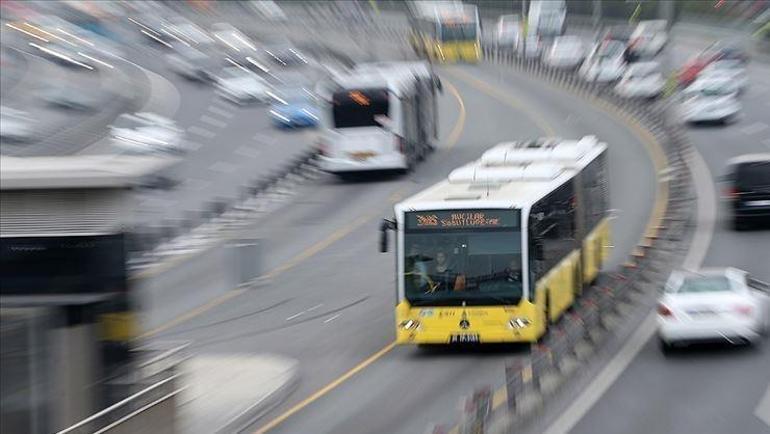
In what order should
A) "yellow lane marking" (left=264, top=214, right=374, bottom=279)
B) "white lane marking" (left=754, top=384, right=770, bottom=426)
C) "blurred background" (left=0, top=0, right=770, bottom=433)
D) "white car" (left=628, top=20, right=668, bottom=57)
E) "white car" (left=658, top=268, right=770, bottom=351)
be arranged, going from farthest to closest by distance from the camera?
"white car" (left=628, top=20, right=668, bottom=57) < "yellow lane marking" (left=264, top=214, right=374, bottom=279) < "white car" (left=658, top=268, right=770, bottom=351) < "white lane marking" (left=754, top=384, right=770, bottom=426) < "blurred background" (left=0, top=0, right=770, bottom=433)

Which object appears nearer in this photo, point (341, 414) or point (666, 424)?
point (666, 424)

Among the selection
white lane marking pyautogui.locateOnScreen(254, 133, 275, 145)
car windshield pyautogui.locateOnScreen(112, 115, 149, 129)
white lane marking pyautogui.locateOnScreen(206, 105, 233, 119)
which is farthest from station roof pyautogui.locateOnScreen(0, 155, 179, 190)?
white lane marking pyautogui.locateOnScreen(206, 105, 233, 119)

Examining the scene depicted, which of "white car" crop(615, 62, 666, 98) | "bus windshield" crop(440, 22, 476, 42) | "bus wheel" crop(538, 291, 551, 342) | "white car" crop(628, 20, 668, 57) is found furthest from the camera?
"white car" crop(628, 20, 668, 57)

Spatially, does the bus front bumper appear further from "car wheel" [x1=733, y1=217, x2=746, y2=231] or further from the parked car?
"car wheel" [x1=733, y1=217, x2=746, y2=231]

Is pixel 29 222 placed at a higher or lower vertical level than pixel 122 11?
lower

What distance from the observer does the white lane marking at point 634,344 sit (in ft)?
59.6

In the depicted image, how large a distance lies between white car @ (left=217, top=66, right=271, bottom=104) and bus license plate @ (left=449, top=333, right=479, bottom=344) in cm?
4524

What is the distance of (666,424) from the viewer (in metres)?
17.6

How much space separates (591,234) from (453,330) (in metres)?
7.39

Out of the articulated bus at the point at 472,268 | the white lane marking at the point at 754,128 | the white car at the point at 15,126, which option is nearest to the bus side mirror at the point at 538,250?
the articulated bus at the point at 472,268

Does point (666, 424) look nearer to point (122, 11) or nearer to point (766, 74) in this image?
point (766, 74)

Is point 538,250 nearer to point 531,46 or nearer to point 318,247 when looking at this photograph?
point 318,247

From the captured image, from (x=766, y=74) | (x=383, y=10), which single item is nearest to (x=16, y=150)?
(x=766, y=74)

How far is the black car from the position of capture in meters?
35.7
